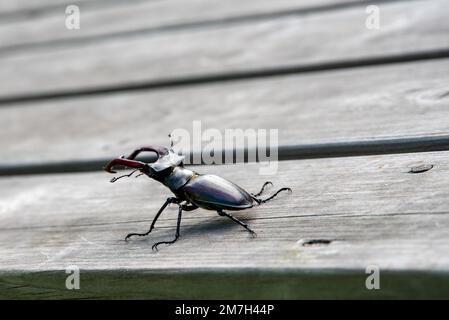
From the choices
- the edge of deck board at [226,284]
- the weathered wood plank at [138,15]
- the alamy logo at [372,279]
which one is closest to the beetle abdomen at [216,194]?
the edge of deck board at [226,284]

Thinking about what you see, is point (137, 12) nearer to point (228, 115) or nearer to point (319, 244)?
point (228, 115)

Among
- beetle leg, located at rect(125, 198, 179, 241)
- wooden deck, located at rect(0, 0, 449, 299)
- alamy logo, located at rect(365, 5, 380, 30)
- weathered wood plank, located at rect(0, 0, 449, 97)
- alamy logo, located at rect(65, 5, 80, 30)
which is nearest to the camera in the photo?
wooden deck, located at rect(0, 0, 449, 299)

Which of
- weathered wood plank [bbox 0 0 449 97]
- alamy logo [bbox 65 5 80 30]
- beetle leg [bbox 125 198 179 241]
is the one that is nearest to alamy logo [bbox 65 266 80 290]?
beetle leg [bbox 125 198 179 241]

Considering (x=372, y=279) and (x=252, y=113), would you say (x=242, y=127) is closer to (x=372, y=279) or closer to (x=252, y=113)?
(x=252, y=113)

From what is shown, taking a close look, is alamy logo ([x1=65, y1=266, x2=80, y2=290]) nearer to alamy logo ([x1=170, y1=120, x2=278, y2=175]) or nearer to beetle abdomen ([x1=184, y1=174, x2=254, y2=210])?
beetle abdomen ([x1=184, y1=174, x2=254, y2=210])

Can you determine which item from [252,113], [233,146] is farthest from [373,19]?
[233,146]

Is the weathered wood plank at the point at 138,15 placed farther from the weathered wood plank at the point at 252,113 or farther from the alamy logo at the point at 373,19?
the weathered wood plank at the point at 252,113
